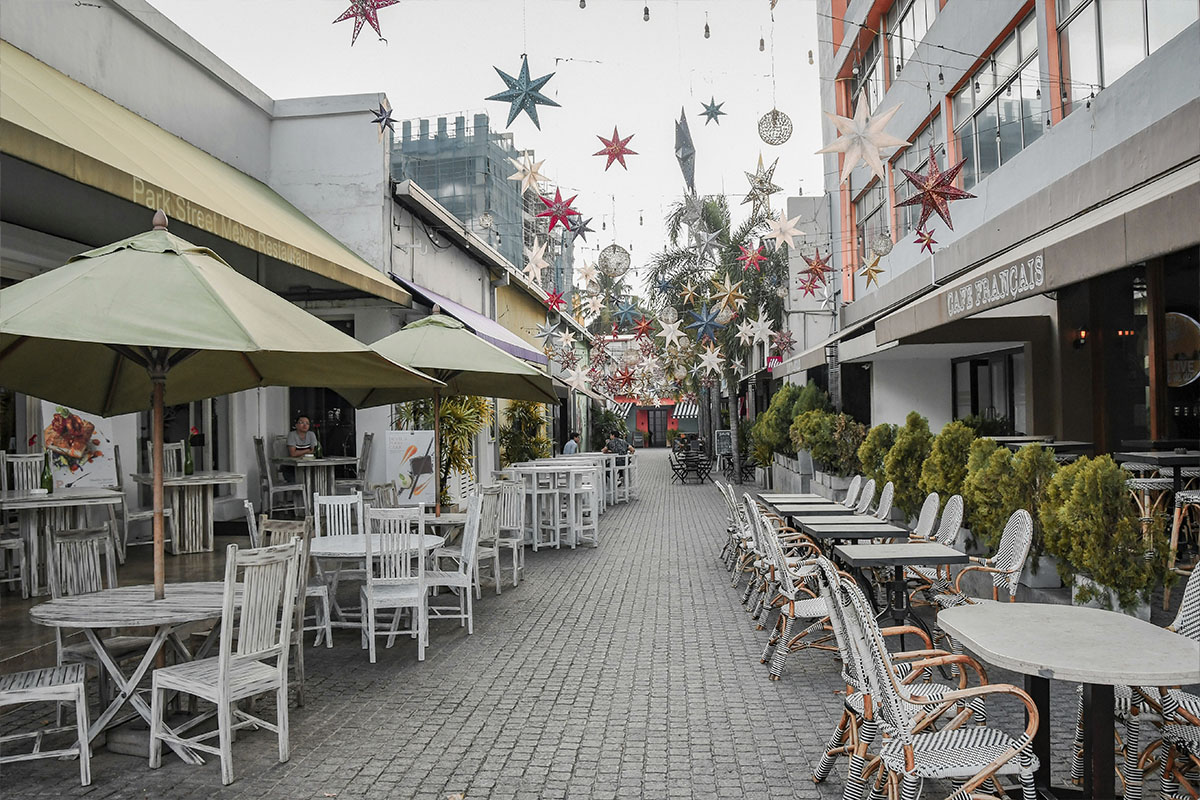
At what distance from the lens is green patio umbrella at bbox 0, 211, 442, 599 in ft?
13.0

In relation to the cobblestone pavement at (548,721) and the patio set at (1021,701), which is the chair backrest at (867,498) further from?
the patio set at (1021,701)

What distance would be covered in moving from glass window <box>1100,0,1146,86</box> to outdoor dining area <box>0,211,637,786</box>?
704 centimetres

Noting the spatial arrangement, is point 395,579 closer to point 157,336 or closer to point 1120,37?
point 157,336

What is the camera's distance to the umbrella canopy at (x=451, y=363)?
8500 millimetres

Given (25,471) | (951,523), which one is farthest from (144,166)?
(951,523)

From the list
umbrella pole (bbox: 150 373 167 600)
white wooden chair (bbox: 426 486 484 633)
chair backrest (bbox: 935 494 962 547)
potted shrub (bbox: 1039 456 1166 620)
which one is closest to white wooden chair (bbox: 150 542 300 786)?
umbrella pole (bbox: 150 373 167 600)

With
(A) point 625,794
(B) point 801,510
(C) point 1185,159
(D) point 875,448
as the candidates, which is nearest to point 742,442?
(D) point 875,448

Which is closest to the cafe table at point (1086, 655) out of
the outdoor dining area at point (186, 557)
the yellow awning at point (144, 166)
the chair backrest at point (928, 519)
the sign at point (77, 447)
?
the outdoor dining area at point (186, 557)

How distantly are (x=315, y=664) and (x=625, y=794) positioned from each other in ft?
10.7

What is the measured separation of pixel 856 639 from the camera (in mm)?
3678

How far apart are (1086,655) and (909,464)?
6698 mm

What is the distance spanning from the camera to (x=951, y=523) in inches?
290

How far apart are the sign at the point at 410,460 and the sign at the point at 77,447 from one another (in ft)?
11.6

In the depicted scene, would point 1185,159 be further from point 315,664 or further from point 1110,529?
point 315,664
